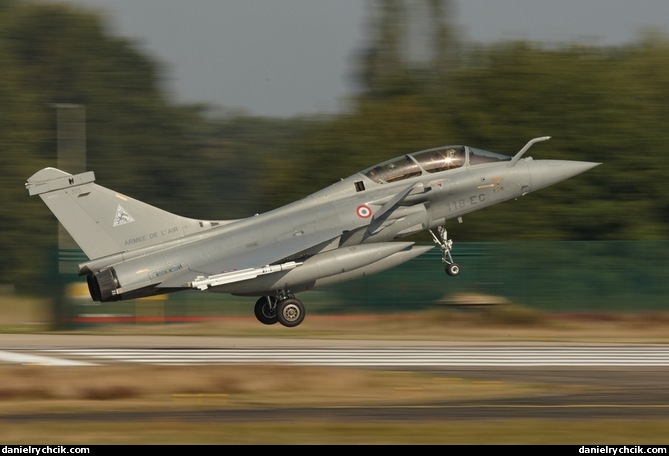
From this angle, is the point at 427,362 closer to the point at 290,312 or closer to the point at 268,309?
the point at 290,312

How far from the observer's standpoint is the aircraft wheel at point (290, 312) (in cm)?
2472

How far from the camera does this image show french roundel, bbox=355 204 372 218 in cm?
2452

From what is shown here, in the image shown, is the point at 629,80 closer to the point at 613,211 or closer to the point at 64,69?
the point at 613,211

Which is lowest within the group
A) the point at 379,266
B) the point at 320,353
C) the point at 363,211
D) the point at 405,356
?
the point at 405,356

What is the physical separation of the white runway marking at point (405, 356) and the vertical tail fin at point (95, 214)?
8.09 feet

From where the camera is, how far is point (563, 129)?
3962cm

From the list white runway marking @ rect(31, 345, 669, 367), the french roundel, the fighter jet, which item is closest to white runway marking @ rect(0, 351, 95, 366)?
white runway marking @ rect(31, 345, 669, 367)

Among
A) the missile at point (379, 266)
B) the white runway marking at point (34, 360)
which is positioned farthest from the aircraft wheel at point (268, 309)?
the white runway marking at point (34, 360)

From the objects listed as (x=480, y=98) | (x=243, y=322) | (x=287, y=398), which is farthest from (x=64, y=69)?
(x=287, y=398)

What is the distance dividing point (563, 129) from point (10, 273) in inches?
1122

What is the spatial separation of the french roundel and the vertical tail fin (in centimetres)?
443

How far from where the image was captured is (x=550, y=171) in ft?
81.4

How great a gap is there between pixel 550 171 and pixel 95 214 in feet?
34.0

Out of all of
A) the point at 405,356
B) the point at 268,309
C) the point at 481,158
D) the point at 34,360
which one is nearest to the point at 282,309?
the point at 268,309
